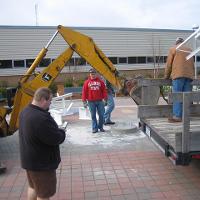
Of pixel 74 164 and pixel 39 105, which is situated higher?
pixel 39 105

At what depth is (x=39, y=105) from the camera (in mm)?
3650

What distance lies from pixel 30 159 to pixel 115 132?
5.26 metres

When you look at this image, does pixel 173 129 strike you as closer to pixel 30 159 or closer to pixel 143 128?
pixel 143 128

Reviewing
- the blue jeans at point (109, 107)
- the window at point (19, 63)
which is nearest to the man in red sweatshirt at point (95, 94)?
the blue jeans at point (109, 107)

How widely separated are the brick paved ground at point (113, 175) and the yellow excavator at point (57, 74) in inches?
30.9

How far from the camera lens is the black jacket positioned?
139 inches

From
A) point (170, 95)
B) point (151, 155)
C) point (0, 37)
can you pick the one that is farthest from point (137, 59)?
point (170, 95)

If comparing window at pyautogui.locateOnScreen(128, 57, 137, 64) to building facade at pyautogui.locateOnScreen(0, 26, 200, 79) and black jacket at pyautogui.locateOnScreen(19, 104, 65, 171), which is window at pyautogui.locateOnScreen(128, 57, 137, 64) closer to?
building facade at pyautogui.locateOnScreen(0, 26, 200, 79)

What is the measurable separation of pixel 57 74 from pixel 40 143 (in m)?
4.27

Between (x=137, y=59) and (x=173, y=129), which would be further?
(x=137, y=59)

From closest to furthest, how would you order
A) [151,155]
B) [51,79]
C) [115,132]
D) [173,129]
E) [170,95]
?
[170,95] < [173,129] < [151,155] < [51,79] < [115,132]

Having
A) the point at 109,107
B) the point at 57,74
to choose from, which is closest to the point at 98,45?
the point at 109,107

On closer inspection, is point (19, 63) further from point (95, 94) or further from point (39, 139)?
point (39, 139)

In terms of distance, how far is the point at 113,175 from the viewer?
5.63m
